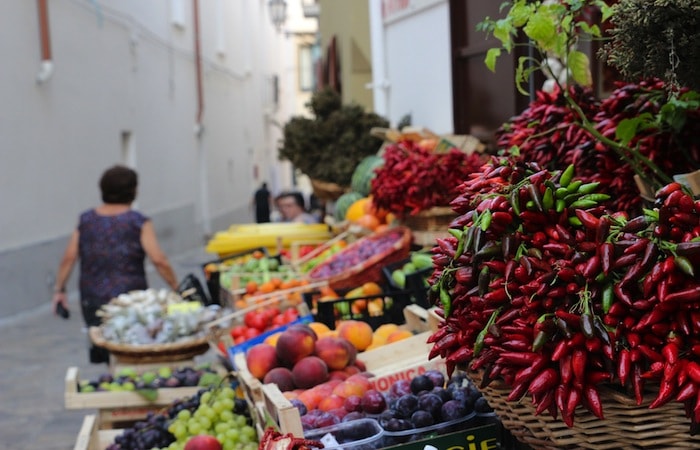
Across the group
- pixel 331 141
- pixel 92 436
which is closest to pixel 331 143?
pixel 331 141

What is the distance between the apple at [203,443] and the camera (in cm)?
382

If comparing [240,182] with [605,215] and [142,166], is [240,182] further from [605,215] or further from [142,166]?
[605,215]

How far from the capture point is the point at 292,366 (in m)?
3.92

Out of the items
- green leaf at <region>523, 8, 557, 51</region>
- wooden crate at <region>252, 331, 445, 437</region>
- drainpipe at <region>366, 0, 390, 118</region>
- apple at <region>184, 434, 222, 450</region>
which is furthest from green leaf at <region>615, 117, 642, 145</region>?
drainpipe at <region>366, 0, 390, 118</region>

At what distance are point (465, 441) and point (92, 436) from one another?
2164 mm

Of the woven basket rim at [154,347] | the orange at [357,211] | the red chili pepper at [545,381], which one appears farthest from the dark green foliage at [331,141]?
the red chili pepper at [545,381]

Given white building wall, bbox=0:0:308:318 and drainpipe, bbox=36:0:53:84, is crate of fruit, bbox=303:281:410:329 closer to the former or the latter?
white building wall, bbox=0:0:308:318

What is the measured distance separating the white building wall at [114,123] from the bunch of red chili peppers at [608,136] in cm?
936

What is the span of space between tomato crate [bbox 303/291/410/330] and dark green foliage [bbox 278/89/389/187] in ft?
15.3

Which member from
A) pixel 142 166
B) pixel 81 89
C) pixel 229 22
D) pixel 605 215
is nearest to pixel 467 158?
pixel 605 215

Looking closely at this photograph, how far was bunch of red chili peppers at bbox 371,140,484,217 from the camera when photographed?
19.4 feet

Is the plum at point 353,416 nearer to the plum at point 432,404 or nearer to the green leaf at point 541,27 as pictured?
the plum at point 432,404

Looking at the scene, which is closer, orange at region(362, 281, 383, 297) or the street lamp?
orange at region(362, 281, 383, 297)

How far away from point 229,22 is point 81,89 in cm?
1573
